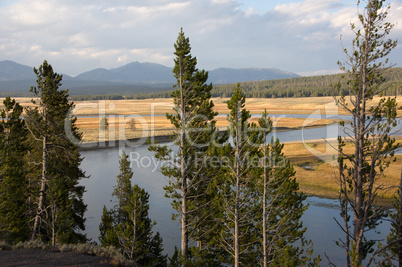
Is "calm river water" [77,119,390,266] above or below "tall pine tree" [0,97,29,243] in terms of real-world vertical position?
below

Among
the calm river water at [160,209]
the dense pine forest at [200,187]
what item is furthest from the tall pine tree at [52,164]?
the calm river water at [160,209]

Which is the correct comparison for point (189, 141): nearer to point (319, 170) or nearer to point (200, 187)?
point (200, 187)

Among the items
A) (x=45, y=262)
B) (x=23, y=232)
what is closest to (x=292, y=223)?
(x=45, y=262)

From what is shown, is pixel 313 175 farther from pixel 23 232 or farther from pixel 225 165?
pixel 23 232

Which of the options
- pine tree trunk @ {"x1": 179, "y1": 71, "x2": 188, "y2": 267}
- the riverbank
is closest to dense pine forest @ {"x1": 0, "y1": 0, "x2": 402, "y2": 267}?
pine tree trunk @ {"x1": 179, "y1": 71, "x2": 188, "y2": 267}

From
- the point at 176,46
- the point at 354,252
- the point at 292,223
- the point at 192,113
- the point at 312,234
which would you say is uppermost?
the point at 176,46

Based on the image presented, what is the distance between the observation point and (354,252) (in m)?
8.51

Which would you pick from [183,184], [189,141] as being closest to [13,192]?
[183,184]

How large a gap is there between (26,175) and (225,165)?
615 inches

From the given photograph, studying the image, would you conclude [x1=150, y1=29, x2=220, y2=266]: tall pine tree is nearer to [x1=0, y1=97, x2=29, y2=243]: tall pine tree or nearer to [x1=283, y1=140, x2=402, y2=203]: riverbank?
[x1=0, y1=97, x2=29, y2=243]: tall pine tree

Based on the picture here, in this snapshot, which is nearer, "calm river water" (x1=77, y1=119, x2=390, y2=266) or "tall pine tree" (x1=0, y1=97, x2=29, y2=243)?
"tall pine tree" (x1=0, y1=97, x2=29, y2=243)

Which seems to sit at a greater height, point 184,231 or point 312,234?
point 184,231

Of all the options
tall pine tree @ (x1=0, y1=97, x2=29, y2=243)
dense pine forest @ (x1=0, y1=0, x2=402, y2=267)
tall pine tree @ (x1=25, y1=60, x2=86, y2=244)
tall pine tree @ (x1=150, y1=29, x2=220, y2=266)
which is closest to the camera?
dense pine forest @ (x1=0, y1=0, x2=402, y2=267)

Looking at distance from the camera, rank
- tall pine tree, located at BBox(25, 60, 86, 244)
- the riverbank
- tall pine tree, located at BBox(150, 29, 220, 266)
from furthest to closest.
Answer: the riverbank → tall pine tree, located at BBox(25, 60, 86, 244) → tall pine tree, located at BBox(150, 29, 220, 266)
